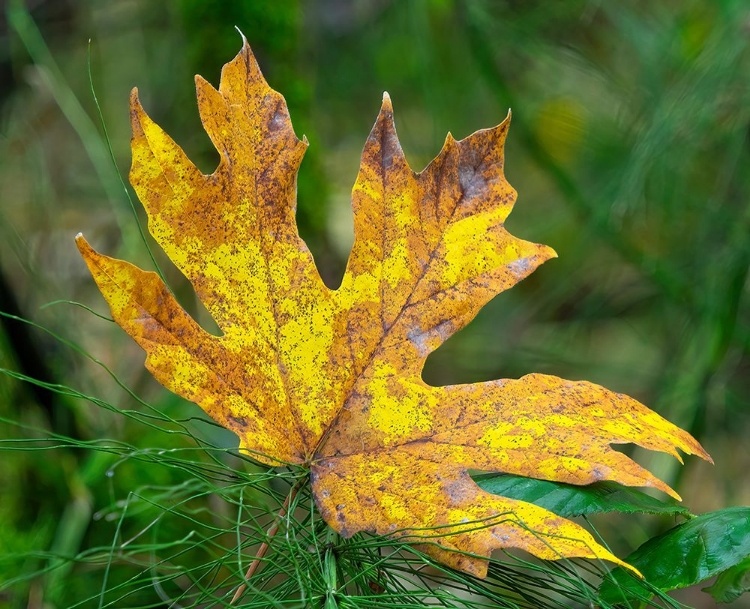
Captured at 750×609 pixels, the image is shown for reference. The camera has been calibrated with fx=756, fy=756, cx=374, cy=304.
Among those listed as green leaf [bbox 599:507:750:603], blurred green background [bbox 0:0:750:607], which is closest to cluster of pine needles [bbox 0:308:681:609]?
green leaf [bbox 599:507:750:603]

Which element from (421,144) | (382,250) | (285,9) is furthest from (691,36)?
(382,250)

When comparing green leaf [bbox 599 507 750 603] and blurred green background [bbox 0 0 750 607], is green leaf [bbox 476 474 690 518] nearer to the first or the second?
green leaf [bbox 599 507 750 603]

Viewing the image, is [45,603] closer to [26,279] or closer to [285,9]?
[26,279]

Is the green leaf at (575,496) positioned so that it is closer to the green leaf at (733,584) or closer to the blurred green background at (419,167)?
the green leaf at (733,584)

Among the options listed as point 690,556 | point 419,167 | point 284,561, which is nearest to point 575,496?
point 690,556

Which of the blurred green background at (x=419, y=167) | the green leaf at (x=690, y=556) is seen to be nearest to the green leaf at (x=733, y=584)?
the green leaf at (x=690, y=556)
